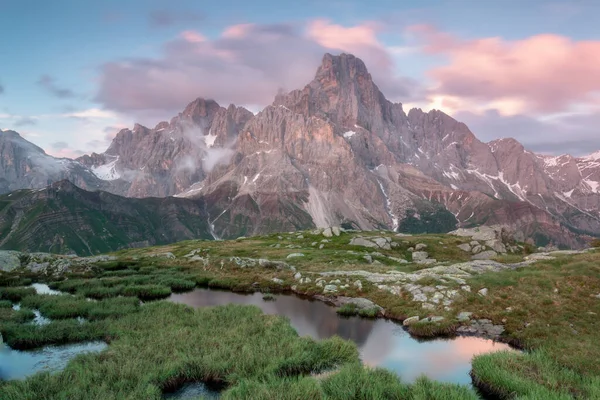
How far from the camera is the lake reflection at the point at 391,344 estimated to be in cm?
2175

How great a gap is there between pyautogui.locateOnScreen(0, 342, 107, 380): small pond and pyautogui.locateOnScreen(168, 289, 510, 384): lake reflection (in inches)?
562

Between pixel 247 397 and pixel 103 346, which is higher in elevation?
pixel 247 397

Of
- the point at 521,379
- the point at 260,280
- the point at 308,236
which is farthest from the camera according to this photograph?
the point at 308,236

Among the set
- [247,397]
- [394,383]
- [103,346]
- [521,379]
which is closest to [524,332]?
[521,379]

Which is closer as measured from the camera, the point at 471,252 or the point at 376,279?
the point at 376,279

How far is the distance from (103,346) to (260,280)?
26010 mm

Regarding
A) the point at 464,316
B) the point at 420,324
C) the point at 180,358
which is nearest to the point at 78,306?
the point at 180,358

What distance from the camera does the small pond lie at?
19750 millimetres

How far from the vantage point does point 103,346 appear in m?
23.3

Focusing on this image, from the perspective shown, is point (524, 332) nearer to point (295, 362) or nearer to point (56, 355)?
point (295, 362)

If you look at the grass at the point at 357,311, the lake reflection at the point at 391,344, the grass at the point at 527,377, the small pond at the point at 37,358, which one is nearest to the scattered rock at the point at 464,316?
the lake reflection at the point at 391,344

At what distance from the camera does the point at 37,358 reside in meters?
21.6

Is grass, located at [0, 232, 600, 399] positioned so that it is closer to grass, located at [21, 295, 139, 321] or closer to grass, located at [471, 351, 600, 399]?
grass, located at [471, 351, 600, 399]

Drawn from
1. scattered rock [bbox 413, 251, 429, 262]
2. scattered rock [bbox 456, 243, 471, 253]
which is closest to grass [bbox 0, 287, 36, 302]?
scattered rock [bbox 413, 251, 429, 262]
